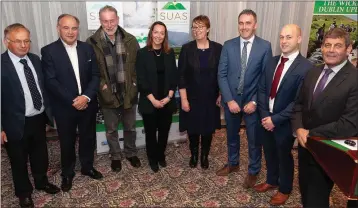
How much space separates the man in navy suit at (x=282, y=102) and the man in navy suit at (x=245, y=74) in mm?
150

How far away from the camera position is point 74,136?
117 inches

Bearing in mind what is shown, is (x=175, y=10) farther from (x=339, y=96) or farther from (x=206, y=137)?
(x=339, y=96)

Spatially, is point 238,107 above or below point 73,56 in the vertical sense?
below

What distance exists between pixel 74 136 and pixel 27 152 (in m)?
0.44

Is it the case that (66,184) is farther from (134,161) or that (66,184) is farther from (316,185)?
(316,185)

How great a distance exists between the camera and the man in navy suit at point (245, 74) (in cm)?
277

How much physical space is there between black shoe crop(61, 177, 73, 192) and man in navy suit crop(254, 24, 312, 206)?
194cm

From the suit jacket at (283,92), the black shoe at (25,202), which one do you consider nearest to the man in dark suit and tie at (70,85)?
the black shoe at (25,202)

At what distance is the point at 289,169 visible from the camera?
2660 mm

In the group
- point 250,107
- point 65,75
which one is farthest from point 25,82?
point 250,107

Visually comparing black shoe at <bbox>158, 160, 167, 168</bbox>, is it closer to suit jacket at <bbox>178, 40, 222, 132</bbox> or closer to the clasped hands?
suit jacket at <bbox>178, 40, 222, 132</bbox>

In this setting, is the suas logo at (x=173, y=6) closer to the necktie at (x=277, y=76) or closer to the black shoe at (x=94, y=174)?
the necktie at (x=277, y=76)

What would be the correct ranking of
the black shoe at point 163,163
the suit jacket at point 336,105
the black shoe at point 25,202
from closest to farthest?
the suit jacket at point 336,105, the black shoe at point 25,202, the black shoe at point 163,163

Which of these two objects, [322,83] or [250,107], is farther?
[250,107]
